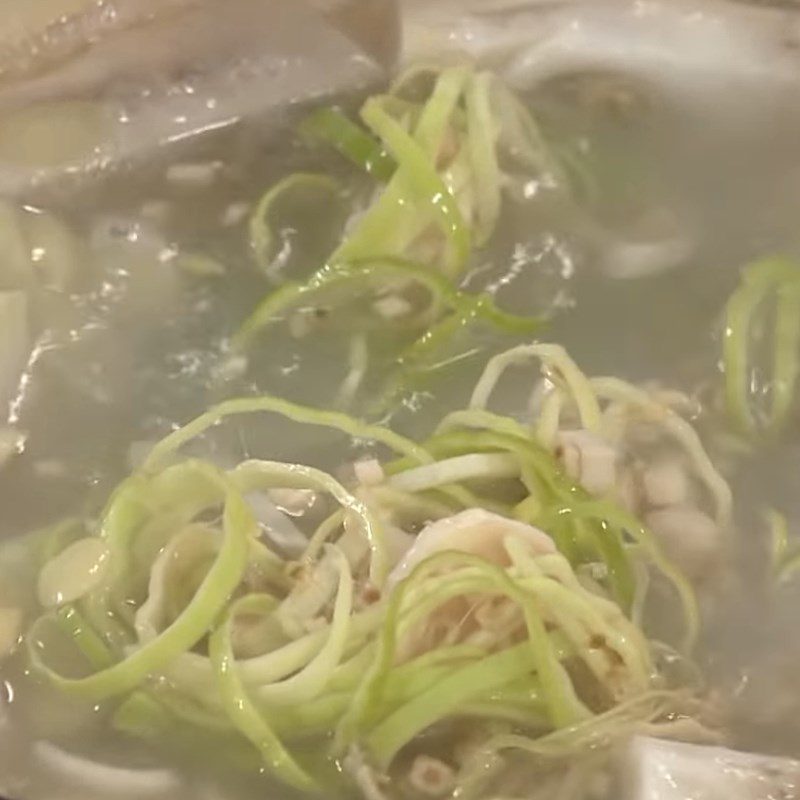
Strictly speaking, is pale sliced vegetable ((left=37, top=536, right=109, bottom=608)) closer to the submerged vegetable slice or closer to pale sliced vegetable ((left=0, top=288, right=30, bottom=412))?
pale sliced vegetable ((left=0, top=288, right=30, bottom=412))

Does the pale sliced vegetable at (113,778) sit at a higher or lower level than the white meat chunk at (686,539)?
lower

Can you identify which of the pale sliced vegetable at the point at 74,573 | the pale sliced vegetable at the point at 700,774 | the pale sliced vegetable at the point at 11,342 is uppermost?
the pale sliced vegetable at the point at 11,342

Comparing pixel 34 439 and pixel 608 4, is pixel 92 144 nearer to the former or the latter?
pixel 34 439

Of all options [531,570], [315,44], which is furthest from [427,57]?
[531,570]

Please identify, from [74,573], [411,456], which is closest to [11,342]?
[74,573]

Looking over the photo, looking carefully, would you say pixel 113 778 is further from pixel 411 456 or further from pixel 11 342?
pixel 11 342

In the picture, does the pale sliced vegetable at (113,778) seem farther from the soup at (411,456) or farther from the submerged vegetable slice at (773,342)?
the submerged vegetable slice at (773,342)

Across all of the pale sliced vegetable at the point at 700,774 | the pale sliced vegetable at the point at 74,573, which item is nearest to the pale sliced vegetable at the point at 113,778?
the pale sliced vegetable at the point at 74,573

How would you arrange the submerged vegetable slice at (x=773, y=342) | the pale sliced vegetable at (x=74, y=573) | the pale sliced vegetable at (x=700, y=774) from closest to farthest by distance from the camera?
the pale sliced vegetable at (x=700, y=774) < the pale sliced vegetable at (x=74, y=573) < the submerged vegetable slice at (x=773, y=342)
